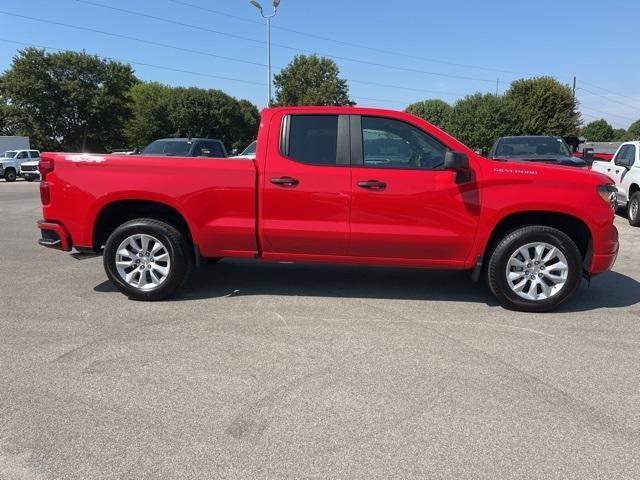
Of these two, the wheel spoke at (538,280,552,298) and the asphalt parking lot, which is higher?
the wheel spoke at (538,280,552,298)

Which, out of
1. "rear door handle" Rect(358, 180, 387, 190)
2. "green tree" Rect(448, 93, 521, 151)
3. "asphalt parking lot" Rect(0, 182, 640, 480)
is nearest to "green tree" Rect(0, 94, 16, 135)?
"green tree" Rect(448, 93, 521, 151)

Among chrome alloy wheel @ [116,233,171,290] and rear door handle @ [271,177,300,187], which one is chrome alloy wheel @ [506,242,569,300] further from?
chrome alloy wheel @ [116,233,171,290]

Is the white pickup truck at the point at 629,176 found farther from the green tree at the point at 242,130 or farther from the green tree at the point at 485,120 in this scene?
the green tree at the point at 242,130

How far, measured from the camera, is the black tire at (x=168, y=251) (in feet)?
16.9

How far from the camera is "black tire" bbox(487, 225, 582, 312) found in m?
4.86

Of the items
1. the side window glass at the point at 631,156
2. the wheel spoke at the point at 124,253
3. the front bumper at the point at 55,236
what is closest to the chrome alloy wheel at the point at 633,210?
the side window glass at the point at 631,156

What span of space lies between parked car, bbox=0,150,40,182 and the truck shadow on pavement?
1142 inches

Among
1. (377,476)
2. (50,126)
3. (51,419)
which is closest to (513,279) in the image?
(377,476)

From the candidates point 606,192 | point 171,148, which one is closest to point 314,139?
point 606,192

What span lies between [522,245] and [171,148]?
10617 millimetres

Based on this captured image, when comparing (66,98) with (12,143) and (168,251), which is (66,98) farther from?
(168,251)

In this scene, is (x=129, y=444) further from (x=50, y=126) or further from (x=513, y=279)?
(x=50, y=126)

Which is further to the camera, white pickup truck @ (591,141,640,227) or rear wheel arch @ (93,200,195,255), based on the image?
white pickup truck @ (591,141,640,227)

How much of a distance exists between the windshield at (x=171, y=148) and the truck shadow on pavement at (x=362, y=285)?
7.14m
